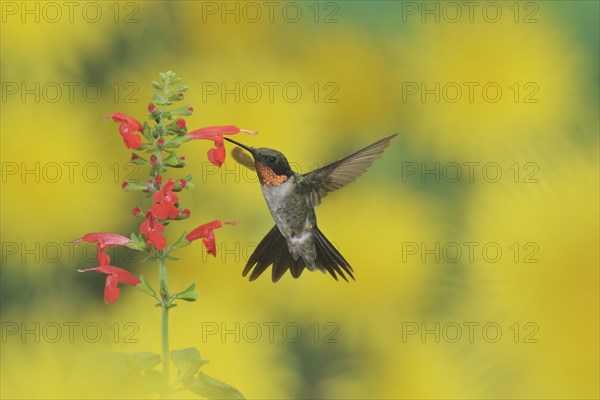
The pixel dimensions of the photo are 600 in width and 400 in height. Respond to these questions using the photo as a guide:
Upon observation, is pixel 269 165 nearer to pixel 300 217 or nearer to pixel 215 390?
pixel 300 217

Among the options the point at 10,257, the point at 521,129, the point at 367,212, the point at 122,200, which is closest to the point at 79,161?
the point at 122,200

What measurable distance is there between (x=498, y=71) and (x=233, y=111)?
2.06 ft

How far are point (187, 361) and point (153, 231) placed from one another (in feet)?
0.37

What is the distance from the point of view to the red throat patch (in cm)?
112

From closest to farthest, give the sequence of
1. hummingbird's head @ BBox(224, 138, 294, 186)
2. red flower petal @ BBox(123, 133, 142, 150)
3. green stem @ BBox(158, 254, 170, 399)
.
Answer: green stem @ BBox(158, 254, 170, 399) < red flower petal @ BBox(123, 133, 142, 150) < hummingbird's head @ BBox(224, 138, 294, 186)

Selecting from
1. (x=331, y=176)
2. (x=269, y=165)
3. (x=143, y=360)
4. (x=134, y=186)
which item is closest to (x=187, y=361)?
(x=143, y=360)

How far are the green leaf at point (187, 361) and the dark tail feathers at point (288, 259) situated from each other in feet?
1.23

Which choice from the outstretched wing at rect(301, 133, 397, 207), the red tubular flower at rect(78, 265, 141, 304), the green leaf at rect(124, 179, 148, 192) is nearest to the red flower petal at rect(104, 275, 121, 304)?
the red tubular flower at rect(78, 265, 141, 304)

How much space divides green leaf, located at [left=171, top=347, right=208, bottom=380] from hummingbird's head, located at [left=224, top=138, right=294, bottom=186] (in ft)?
1.14

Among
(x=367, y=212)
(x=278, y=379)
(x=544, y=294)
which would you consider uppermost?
(x=367, y=212)

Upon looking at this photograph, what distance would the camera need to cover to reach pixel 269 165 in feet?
3.67

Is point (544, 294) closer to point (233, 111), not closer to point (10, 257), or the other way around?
point (233, 111)

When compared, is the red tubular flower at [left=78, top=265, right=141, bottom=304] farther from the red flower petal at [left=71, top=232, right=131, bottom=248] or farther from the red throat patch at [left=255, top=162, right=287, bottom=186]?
the red throat patch at [left=255, top=162, right=287, bottom=186]

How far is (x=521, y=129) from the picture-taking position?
200 centimetres
